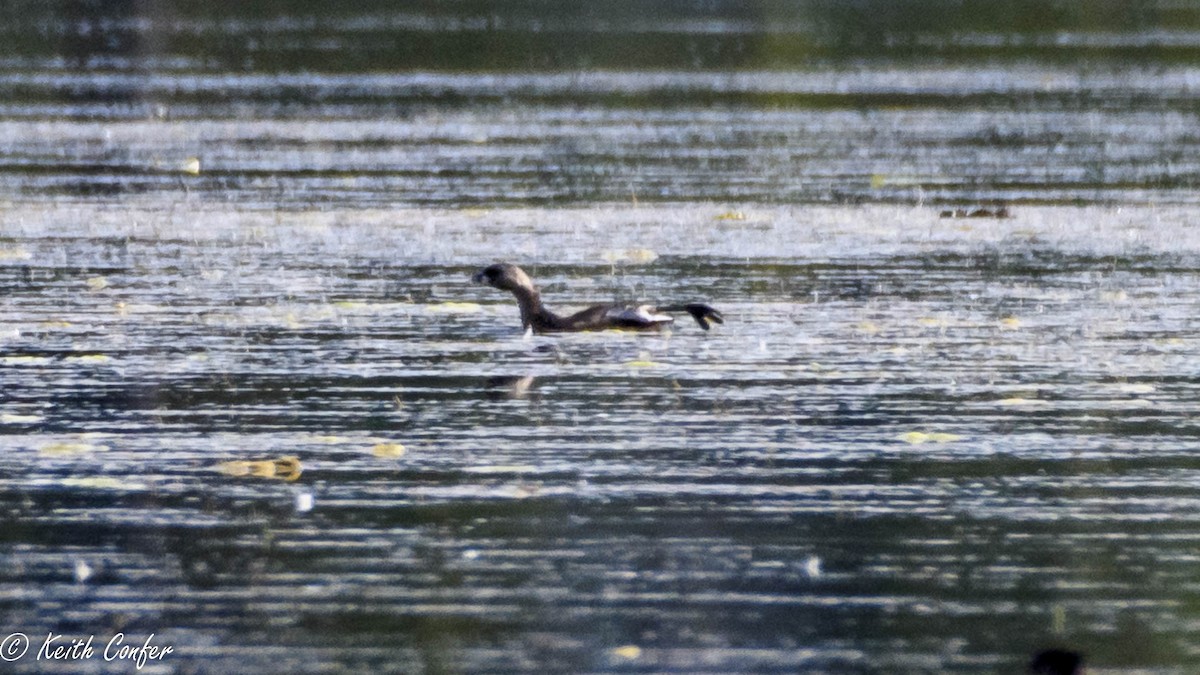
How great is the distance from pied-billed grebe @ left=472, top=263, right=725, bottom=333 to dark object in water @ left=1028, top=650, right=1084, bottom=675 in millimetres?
4737

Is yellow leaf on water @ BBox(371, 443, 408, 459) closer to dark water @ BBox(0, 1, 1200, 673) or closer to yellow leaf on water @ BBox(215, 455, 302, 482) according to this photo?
dark water @ BBox(0, 1, 1200, 673)

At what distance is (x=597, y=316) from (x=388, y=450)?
8.46 ft

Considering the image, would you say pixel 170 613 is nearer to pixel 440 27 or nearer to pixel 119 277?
pixel 119 277

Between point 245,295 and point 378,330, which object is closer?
point 378,330

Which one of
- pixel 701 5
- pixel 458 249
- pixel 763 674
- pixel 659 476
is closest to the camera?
pixel 763 674

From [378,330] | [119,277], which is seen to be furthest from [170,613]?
[119,277]

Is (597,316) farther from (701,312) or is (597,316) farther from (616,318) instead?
(701,312)

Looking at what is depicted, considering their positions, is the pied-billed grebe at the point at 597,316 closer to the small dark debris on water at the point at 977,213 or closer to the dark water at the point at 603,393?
the dark water at the point at 603,393

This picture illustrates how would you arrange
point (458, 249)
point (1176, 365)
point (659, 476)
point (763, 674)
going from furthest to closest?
point (458, 249) < point (1176, 365) < point (659, 476) < point (763, 674)

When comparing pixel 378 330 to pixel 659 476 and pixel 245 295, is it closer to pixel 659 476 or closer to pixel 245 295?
pixel 245 295

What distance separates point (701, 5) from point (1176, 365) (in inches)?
1239

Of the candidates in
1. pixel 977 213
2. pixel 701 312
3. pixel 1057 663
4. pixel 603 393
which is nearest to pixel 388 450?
pixel 603 393

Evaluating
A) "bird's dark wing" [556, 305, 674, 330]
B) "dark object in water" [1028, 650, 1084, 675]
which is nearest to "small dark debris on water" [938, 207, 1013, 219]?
"bird's dark wing" [556, 305, 674, 330]

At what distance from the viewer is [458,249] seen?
41.7ft
